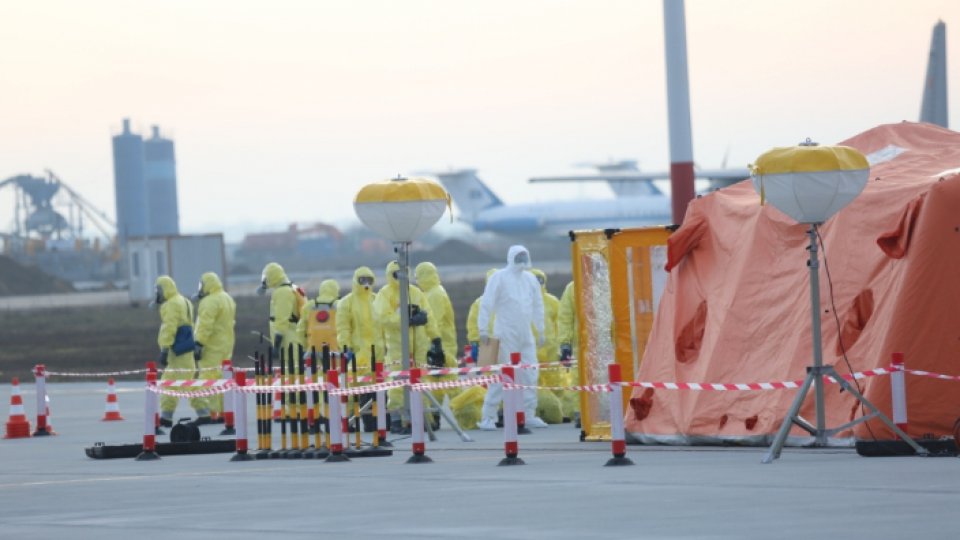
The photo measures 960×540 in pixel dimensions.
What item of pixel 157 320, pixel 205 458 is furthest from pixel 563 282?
pixel 205 458

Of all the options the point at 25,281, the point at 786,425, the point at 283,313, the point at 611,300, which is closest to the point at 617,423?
the point at 786,425

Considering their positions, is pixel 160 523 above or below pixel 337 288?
below

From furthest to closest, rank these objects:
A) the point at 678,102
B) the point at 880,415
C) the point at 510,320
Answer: the point at 510,320 → the point at 678,102 → the point at 880,415

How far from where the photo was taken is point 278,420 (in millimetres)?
23500

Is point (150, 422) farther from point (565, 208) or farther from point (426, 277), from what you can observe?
point (565, 208)

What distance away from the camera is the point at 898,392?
1488cm

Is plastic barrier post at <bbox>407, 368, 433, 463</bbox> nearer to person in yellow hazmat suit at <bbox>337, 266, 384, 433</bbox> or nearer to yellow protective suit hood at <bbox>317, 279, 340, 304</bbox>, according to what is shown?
person in yellow hazmat suit at <bbox>337, 266, 384, 433</bbox>

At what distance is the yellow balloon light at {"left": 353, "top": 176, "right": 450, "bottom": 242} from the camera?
18.8 metres

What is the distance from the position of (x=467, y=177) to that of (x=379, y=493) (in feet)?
417

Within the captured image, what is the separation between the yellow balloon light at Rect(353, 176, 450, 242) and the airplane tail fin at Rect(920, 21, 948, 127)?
3837cm

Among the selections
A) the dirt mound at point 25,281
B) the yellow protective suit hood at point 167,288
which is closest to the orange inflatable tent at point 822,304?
the yellow protective suit hood at point 167,288

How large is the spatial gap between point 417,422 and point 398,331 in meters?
6.18

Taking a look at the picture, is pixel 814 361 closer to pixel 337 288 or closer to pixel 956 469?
pixel 956 469

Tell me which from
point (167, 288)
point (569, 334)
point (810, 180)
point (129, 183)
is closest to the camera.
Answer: point (810, 180)
